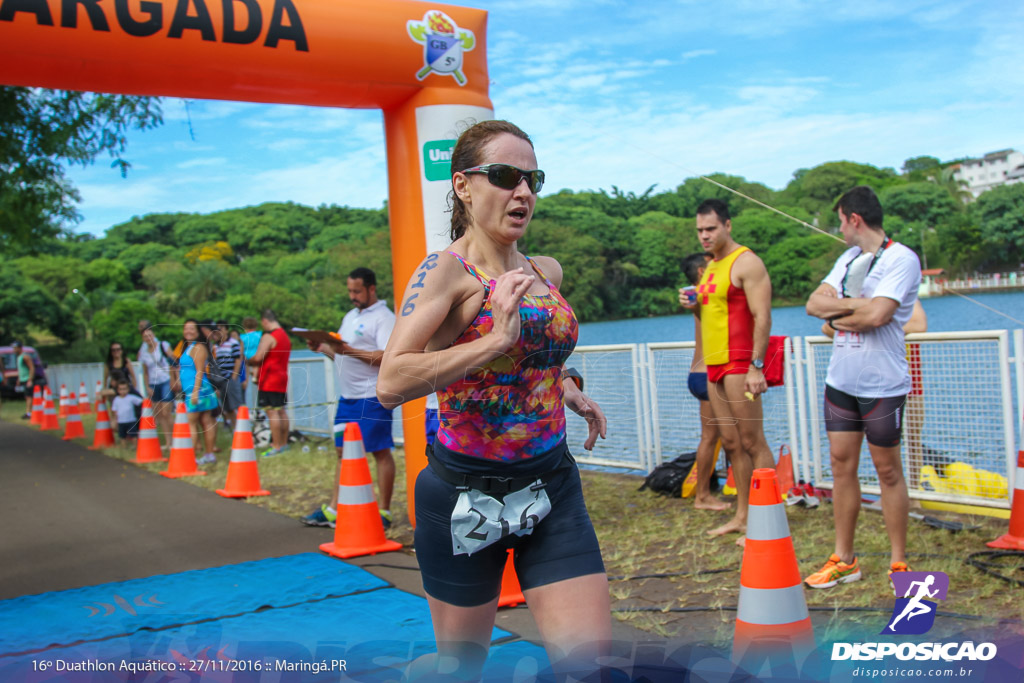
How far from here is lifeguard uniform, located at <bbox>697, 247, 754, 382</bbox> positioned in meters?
5.17

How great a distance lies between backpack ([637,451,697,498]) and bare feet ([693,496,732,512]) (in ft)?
1.46

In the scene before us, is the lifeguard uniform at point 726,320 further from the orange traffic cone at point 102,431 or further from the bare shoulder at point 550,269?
the orange traffic cone at point 102,431

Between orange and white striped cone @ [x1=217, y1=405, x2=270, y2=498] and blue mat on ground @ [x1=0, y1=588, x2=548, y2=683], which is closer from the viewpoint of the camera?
blue mat on ground @ [x1=0, y1=588, x2=548, y2=683]

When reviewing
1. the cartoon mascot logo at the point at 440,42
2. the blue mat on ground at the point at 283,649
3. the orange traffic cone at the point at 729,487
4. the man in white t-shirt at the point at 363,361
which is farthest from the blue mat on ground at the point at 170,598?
A: the cartoon mascot logo at the point at 440,42

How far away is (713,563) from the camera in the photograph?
16.3 feet

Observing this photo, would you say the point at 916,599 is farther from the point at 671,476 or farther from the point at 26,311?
the point at 26,311

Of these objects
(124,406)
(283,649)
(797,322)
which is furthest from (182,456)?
(797,322)

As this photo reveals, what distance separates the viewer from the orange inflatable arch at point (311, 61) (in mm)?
4706

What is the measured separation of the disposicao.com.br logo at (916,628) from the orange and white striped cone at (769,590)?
179 mm

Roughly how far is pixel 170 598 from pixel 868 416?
409cm

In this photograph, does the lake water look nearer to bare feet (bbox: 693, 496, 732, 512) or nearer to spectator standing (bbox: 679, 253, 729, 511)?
spectator standing (bbox: 679, 253, 729, 511)

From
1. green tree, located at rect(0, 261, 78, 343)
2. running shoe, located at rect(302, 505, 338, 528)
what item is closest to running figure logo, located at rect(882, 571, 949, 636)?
running shoe, located at rect(302, 505, 338, 528)

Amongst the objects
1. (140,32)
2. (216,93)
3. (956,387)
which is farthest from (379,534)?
(956,387)

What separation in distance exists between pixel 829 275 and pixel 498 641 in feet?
8.53
